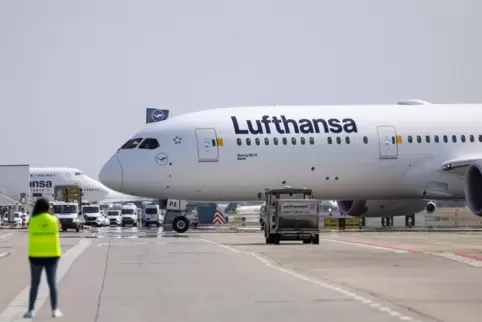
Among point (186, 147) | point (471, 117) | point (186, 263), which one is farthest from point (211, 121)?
point (186, 263)

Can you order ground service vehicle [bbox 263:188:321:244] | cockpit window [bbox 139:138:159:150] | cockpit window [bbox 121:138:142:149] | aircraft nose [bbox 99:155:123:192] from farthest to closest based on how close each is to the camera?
cockpit window [bbox 121:138:142:149]
cockpit window [bbox 139:138:159:150]
aircraft nose [bbox 99:155:123:192]
ground service vehicle [bbox 263:188:321:244]

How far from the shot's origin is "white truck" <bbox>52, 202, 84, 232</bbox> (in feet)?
209

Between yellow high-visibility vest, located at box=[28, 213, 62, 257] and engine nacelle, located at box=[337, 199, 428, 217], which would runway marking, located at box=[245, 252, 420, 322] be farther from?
engine nacelle, located at box=[337, 199, 428, 217]

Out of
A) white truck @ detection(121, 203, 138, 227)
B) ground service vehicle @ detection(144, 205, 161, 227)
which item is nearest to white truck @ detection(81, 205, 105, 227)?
ground service vehicle @ detection(144, 205, 161, 227)

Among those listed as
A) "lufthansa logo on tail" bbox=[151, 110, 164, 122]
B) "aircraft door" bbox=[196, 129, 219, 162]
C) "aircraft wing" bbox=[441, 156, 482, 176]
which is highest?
"lufthansa logo on tail" bbox=[151, 110, 164, 122]

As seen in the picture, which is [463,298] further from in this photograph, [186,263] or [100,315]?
[186,263]

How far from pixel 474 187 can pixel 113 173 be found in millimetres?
14580

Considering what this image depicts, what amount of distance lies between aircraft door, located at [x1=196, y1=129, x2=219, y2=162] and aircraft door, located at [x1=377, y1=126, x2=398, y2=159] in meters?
7.00

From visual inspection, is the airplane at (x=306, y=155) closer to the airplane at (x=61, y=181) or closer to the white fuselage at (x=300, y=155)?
the white fuselage at (x=300, y=155)

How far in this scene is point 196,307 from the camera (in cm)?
1773

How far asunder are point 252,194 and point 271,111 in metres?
3.68

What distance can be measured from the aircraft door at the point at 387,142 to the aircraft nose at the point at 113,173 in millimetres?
10977

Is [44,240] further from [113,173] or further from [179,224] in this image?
[179,224]

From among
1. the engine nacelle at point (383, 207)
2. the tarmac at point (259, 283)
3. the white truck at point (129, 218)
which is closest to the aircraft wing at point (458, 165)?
the engine nacelle at point (383, 207)
